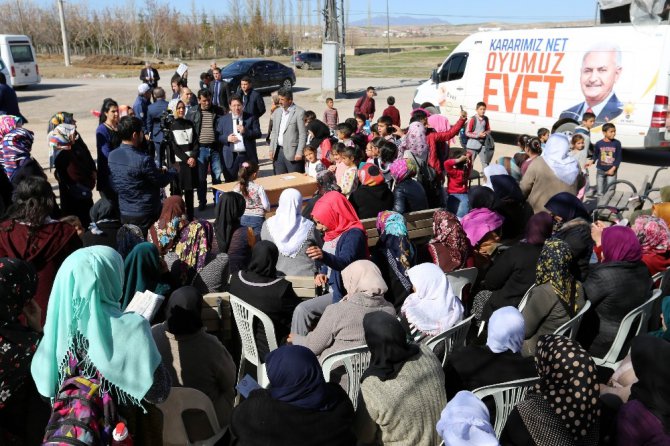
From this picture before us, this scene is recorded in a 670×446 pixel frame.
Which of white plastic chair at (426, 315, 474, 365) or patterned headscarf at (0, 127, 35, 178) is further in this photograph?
patterned headscarf at (0, 127, 35, 178)

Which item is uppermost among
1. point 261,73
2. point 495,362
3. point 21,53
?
point 21,53

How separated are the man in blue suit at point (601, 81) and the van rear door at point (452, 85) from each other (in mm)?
3680

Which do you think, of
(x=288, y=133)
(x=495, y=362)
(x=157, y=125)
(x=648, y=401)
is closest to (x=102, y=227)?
(x=495, y=362)

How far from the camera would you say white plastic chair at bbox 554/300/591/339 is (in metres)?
4.04

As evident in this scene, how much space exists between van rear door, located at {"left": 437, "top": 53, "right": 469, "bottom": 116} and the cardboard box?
9099 mm

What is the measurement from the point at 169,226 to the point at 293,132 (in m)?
4.30

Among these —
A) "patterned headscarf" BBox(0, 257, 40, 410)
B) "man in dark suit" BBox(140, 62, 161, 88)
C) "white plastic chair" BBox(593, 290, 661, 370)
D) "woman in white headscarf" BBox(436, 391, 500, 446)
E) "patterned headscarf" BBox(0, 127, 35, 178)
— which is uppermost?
"man in dark suit" BBox(140, 62, 161, 88)

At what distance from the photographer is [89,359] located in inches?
100

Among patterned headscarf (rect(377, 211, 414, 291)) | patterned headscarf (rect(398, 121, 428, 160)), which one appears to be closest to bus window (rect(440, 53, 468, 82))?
patterned headscarf (rect(398, 121, 428, 160))

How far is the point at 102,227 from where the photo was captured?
15.9 ft

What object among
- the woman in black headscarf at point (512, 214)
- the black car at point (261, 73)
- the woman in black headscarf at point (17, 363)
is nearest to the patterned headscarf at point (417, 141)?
the woman in black headscarf at point (512, 214)

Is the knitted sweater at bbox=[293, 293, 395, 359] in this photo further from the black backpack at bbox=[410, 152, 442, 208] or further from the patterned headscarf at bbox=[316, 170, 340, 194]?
the black backpack at bbox=[410, 152, 442, 208]

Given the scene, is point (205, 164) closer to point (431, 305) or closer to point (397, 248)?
point (397, 248)

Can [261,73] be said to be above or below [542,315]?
above
